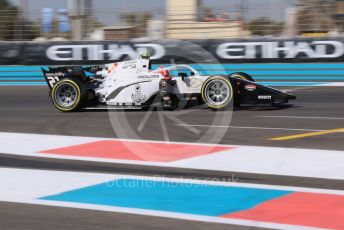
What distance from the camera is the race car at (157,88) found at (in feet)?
37.3

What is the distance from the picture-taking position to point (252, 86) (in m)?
11.4

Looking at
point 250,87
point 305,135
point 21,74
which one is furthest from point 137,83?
point 21,74

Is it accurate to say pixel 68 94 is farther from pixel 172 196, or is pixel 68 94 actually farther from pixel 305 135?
pixel 172 196

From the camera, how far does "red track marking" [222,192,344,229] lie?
4.98m

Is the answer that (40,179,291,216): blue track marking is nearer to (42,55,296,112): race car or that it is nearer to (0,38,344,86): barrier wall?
(42,55,296,112): race car

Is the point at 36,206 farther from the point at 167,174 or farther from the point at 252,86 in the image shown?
the point at 252,86

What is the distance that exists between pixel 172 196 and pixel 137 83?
5.90 m

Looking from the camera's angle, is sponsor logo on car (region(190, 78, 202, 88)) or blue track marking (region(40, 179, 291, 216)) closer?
blue track marking (region(40, 179, 291, 216))

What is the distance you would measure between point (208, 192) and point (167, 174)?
0.99 meters

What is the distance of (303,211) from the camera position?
17.3ft

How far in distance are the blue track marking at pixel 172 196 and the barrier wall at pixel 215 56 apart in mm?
11353

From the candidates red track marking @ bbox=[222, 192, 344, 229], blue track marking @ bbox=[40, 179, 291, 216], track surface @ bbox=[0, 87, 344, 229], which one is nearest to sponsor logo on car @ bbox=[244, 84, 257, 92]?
track surface @ bbox=[0, 87, 344, 229]

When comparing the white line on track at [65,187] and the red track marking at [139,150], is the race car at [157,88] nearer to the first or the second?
the red track marking at [139,150]

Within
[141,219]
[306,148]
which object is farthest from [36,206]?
[306,148]
